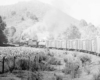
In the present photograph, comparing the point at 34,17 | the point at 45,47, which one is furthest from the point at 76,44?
the point at 34,17

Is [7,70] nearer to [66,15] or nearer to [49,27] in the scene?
[49,27]

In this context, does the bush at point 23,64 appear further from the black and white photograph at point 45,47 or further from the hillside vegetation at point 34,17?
the hillside vegetation at point 34,17

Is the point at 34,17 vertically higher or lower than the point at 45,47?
higher

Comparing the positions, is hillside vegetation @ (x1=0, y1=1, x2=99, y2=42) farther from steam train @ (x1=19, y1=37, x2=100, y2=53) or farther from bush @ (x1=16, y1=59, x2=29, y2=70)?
bush @ (x1=16, y1=59, x2=29, y2=70)

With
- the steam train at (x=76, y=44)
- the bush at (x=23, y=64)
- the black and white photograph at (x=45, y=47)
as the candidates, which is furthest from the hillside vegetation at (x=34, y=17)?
the bush at (x=23, y=64)

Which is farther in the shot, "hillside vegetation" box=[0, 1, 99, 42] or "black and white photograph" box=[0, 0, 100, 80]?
"hillside vegetation" box=[0, 1, 99, 42]

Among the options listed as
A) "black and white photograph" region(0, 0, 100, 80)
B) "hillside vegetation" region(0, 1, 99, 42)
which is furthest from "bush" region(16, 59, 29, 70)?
"hillside vegetation" region(0, 1, 99, 42)

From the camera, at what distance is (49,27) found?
144875 mm

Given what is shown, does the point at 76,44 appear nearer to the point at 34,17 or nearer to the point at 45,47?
the point at 45,47

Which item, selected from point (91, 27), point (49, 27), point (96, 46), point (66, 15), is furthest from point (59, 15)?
point (96, 46)

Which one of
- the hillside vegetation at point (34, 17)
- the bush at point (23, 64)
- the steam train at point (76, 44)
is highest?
the hillside vegetation at point (34, 17)

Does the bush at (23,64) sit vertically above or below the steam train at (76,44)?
below

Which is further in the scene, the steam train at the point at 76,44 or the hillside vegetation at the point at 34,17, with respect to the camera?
the hillside vegetation at the point at 34,17

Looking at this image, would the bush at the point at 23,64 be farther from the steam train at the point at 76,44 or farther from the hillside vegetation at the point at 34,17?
the hillside vegetation at the point at 34,17
